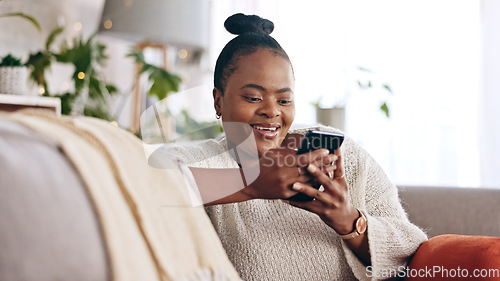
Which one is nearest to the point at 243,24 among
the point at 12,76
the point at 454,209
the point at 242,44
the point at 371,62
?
the point at 242,44

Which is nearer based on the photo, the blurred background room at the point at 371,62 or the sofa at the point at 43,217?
the sofa at the point at 43,217

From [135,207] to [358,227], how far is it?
58 cm

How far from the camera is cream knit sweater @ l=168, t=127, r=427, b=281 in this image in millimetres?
889

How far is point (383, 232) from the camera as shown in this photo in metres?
0.91

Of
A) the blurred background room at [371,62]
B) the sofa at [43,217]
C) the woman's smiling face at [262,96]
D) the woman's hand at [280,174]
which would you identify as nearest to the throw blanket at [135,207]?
the sofa at [43,217]

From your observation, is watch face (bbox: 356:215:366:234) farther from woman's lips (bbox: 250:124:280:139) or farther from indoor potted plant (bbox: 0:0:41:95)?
indoor potted plant (bbox: 0:0:41:95)

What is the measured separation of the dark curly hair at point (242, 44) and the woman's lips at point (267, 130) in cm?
11

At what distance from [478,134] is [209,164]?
2.02 meters

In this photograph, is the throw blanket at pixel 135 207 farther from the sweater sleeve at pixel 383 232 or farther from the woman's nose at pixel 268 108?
the sweater sleeve at pixel 383 232

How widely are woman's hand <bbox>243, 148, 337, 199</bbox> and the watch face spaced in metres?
0.19

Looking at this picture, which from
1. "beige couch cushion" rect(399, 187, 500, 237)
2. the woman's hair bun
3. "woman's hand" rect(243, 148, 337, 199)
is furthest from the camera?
"beige couch cushion" rect(399, 187, 500, 237)

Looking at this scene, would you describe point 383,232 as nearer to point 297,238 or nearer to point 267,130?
point 297,238

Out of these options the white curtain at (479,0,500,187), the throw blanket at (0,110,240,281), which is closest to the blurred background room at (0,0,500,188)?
the white curtain at (479,0,500,187)

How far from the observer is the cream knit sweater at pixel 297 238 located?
889mm
